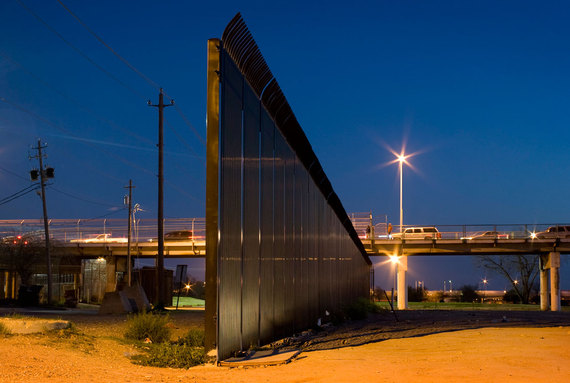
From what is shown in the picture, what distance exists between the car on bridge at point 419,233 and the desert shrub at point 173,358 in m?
51.2

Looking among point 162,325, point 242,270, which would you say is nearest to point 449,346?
point 242,270

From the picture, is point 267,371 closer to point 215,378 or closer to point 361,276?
point 215,378

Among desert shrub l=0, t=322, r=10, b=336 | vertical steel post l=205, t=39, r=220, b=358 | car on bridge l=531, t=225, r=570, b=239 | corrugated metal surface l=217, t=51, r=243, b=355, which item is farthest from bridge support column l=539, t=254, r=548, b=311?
desert shrub l=0, t=322, r=10, b=336

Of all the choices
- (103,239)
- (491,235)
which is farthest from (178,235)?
(491,235)

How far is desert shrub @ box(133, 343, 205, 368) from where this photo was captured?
11.5 meters

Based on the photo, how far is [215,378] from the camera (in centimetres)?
1047

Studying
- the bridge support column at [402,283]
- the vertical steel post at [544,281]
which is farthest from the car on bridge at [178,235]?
the vertical steel post at [544,281]

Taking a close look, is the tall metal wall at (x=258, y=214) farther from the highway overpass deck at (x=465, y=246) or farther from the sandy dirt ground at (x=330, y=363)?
the highway overpass deck at (x=465, y=246)

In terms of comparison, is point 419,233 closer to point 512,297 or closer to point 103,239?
point 103,239

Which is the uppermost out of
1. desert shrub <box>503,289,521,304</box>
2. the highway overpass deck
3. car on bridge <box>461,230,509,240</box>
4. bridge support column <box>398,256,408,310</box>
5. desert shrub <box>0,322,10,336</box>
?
car on bridge <box>461,230,509,240</box>

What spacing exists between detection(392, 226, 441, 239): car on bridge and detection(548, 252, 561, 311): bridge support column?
32.7 feet

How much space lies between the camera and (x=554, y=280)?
6078cm

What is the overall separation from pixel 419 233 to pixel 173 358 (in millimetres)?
56012

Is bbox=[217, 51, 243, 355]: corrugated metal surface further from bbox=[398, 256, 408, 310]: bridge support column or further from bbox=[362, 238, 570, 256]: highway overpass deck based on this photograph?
bbox=[362, 238, 570, 256]: highway overpass deck
